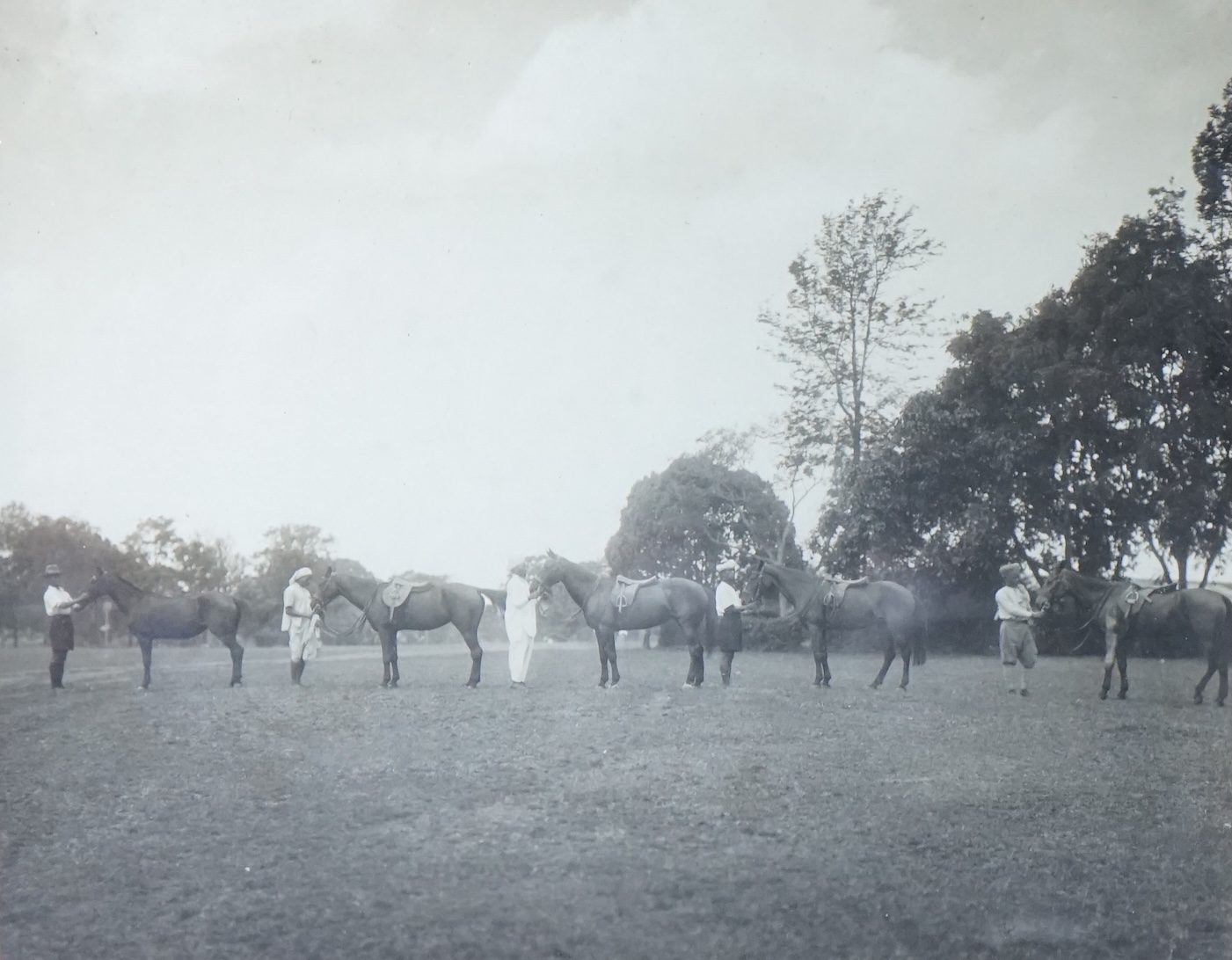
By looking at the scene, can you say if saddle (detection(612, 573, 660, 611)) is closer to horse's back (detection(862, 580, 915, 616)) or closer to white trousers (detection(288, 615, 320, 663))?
horse's back (detection(862, 580, 915, 616))

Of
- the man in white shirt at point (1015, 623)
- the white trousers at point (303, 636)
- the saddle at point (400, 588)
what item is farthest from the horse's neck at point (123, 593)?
the man in white shirt at point (1015, 623)

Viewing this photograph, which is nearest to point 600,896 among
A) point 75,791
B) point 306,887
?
point 306,887

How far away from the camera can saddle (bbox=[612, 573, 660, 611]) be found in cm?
988

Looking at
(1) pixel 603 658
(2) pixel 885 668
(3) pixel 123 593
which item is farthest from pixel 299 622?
(2) pixel 885 668

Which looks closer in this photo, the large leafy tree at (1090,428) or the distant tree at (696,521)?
the large leafy tree at (1090,428)

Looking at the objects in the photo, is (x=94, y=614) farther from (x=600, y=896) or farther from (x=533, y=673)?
(x=600, y=896)

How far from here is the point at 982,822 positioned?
5.77 metres

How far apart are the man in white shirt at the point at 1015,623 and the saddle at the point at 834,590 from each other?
5.34 feet

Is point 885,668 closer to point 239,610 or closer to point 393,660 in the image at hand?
point 393,660

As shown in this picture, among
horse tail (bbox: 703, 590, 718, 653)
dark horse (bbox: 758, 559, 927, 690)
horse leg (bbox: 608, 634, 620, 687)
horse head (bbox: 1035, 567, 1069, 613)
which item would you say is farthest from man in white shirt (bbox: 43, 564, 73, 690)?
horse head (bbox: 1035, 567, 1069, 613)

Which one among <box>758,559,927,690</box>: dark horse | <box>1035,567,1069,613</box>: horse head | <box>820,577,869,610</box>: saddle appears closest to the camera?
<box>1035,567,1069,613</box>: horse head

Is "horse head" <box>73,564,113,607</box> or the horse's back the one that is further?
the horse's back

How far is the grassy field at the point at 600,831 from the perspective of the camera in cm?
469

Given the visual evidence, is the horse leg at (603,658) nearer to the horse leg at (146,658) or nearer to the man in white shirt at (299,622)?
the man in white shirt at (299,622)
